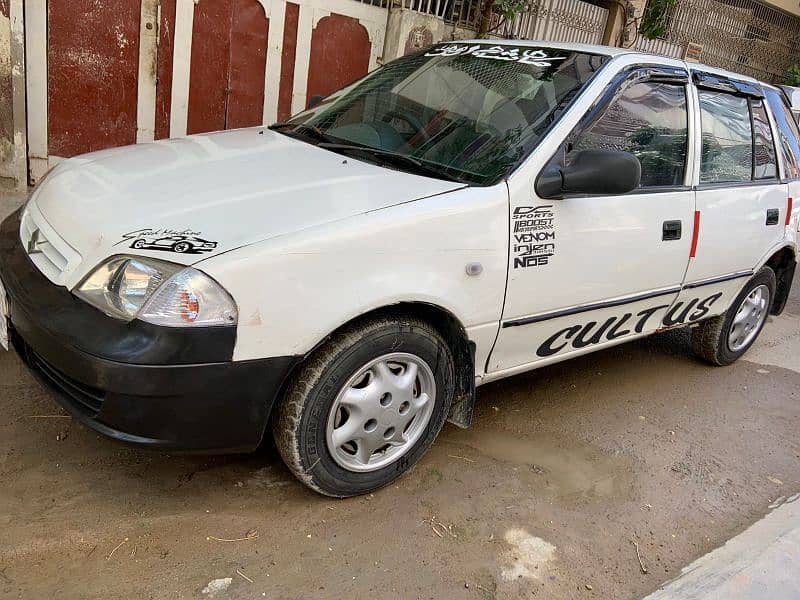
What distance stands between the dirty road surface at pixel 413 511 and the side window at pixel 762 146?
1.52 m

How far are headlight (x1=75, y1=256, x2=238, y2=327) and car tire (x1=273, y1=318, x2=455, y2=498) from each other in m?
0.42

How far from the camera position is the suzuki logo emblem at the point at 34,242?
2502 millimetres

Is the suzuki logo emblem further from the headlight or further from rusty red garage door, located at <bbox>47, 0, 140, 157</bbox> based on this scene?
Answer: rusty red garage door, located at <bbox>47, 0, 140, 157</bbox>

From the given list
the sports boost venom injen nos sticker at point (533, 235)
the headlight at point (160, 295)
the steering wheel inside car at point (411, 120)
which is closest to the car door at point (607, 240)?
the sports boost venom injen nos sticker at point (533, 235)

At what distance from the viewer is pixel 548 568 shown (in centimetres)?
249

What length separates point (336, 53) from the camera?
291 inches

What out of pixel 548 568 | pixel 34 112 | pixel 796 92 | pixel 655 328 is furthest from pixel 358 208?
pixel 796 92

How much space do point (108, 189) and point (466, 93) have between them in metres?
1.62

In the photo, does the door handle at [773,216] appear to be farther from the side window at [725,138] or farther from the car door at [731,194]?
the side window at [725,138]

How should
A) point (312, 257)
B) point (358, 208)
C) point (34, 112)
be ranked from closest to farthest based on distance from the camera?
point (312, 257) → point (358, 208) → point (34, 112)

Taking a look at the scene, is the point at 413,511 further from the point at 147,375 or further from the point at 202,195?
the point at 202,195

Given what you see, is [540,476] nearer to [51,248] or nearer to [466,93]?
[466,93]

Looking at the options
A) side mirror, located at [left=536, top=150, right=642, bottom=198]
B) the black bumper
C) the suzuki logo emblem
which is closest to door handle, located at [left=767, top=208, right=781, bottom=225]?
side mirror, located at [left=536, top=150, right=642, bottom=198]

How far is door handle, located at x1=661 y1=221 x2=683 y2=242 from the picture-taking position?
3350 millimetres
